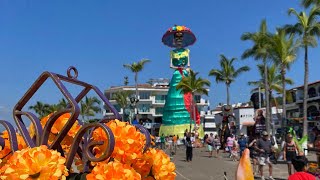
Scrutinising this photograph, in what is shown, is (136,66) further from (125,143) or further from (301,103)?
(125,143)

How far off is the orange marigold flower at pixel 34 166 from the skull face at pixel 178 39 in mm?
48649

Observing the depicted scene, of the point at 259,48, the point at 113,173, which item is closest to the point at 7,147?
the point at 113,173

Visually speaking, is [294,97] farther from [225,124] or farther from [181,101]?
[225,124]

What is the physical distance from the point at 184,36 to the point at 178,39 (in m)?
1.00

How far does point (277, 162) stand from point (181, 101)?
33.2m

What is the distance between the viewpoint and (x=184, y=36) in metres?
50.3

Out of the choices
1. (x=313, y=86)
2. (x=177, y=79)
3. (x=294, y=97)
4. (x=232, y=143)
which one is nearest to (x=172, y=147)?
(x=232, y=143)

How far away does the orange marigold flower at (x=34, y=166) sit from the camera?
149 centimetres

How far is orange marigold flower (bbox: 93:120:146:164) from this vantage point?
169cm

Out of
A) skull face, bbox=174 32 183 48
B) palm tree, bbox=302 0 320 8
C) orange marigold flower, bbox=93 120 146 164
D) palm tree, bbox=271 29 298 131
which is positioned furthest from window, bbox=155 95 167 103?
orange marigold flower, bbox=93 120 146 164

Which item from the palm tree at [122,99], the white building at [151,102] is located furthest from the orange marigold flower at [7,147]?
the white building at [151,102]

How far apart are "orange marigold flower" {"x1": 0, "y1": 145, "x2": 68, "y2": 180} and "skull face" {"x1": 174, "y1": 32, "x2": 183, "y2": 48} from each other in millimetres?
48649

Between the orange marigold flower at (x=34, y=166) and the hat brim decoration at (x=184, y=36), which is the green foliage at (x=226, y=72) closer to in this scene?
the hat brim decoration at (x=184, y=36)

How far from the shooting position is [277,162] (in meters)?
18.7
